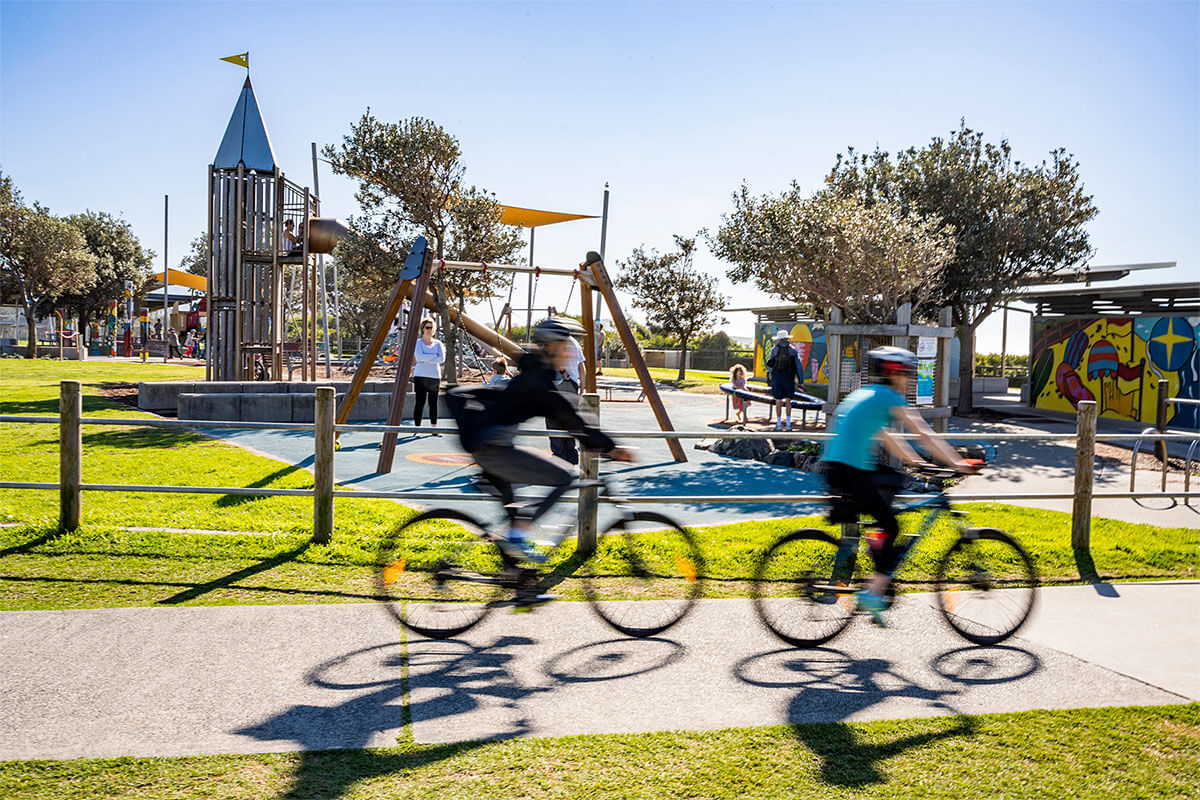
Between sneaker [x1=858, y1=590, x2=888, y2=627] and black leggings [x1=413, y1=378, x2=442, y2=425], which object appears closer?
sneaker [x1=858, y1=590, x2=888, y2=627]

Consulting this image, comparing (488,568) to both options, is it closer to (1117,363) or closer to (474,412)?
(474,412)

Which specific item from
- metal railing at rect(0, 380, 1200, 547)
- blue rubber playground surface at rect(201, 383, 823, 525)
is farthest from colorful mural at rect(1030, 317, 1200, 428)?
metal railing at rect(0, 380, 1200, 547)

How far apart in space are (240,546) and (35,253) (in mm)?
45244

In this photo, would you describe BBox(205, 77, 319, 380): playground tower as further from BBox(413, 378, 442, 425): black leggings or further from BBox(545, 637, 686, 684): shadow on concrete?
BBox(545, 637, 686, 684): shadow on concrete

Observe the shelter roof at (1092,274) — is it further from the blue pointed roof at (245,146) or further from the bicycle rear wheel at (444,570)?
the bicycle rear wheel at (444,570)

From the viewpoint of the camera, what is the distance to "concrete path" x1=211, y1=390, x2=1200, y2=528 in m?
10.0

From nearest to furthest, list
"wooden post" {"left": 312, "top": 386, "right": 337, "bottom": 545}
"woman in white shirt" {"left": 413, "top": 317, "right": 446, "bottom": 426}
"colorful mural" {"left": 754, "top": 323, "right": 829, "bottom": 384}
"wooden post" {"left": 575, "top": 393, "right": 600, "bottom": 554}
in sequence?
"wooden post" {"left": 575, "top": 393, "right": 600, "bottom": 554} → "wooden post" {"left": 312, "top": 386, "right": 337, "bottom": 545} → "woman in white shirt" {"left": 413, "top": 317, "right": 446, "bottom": 426} → "colorful mural" {"left": 754, "top": 323, "right": 829, "bottom": 384}

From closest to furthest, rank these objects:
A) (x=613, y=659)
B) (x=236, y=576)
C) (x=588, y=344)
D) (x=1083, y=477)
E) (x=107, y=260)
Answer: (x=613, y=659) < (x=236, y=576) < (x=1083, y=477) < (x=588, y=344) < (x=107, y=260)

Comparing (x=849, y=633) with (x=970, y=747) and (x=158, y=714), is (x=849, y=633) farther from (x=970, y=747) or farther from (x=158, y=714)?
(x=158, y=714)

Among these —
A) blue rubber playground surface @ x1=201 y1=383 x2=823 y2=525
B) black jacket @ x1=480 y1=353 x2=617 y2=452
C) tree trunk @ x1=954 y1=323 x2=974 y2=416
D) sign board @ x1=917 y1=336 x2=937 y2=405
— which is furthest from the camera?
tree trunk @ x1=954 y1=323 x2=974 y2=416

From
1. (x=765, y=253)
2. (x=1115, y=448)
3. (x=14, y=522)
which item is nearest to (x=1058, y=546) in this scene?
(x=14, y=522)

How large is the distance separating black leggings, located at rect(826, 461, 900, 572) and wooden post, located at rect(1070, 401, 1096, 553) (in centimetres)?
337

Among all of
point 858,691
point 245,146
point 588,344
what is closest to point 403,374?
point 588,344

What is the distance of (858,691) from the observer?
182 inches
